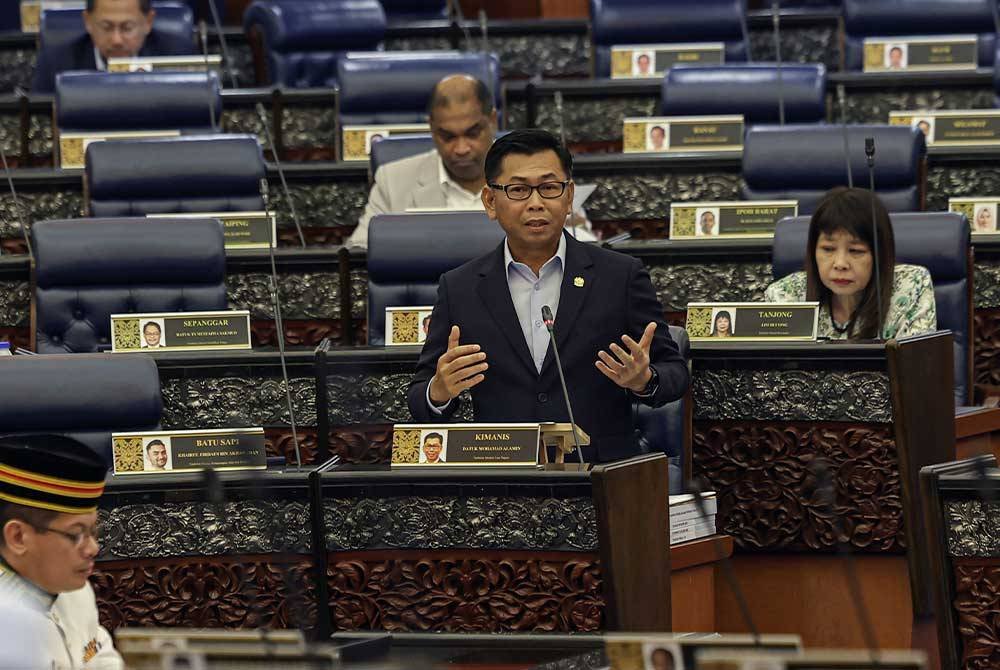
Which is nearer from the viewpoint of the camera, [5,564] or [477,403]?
[5,564]

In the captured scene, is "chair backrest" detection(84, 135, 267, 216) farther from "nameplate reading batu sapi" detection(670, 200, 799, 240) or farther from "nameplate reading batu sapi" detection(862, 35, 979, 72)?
"nameplate reading batu sapi" detection(862, 35, 979, 72)

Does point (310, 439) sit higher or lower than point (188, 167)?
lower

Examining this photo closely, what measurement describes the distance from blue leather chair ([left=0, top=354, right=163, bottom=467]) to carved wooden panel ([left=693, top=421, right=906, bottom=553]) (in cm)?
121

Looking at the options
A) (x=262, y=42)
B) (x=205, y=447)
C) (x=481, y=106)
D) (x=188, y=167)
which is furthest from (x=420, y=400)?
(x=262, y=42)

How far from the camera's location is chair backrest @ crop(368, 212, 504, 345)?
175 inches

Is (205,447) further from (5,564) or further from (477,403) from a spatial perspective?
(5,564)

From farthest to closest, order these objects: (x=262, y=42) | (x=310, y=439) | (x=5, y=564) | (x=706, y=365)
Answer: (x=262, y=42) < (x=310, y=439) < (x=706, y=365) < (x=5, y=564)

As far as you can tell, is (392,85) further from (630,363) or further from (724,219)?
(630,363)

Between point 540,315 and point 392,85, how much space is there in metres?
2.64

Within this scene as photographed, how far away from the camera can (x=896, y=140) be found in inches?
204

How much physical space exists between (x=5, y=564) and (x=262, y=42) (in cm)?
482

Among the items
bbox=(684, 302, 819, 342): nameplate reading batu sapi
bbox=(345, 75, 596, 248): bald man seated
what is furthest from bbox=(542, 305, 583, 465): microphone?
bbox=(345, 75, 596, 248): bald man seated

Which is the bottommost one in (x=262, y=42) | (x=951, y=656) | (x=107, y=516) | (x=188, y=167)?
(x=951, y=656)

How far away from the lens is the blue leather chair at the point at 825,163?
5.16m
